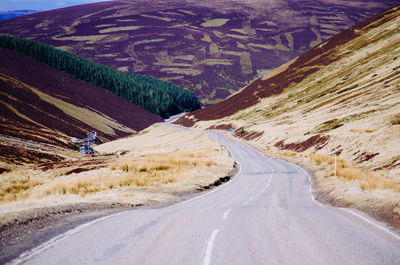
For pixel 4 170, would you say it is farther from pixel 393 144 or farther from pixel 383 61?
pixel 383 61

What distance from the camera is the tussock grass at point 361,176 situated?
17328 mm

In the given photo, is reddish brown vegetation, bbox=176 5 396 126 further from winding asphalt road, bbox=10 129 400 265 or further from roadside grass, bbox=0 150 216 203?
winding asphalt road, bbox=10 129 400 265

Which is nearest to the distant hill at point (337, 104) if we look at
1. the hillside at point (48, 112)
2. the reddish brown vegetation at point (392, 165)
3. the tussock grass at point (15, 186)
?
the reddish brown vegetation at point (392, 165)

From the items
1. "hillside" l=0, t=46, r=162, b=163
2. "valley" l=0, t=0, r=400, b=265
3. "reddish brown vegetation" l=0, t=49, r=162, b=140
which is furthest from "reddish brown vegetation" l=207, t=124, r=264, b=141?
"reddish brown vegetation" l=0, t=49, r=162, b=140

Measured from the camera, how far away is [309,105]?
79000mm

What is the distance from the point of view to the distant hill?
3269cm

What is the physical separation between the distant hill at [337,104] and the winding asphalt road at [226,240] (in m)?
13.8

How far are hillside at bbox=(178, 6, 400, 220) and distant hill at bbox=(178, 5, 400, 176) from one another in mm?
131

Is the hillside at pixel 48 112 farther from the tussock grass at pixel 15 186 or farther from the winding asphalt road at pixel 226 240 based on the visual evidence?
the winding asphalt road at pixel 226 240

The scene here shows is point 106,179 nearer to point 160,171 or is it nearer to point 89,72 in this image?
point 160,171

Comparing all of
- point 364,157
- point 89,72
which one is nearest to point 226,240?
point 364,157

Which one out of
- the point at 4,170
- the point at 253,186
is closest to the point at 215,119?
the point at 4,170

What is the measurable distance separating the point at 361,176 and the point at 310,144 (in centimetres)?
2341

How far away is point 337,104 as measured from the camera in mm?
64688
